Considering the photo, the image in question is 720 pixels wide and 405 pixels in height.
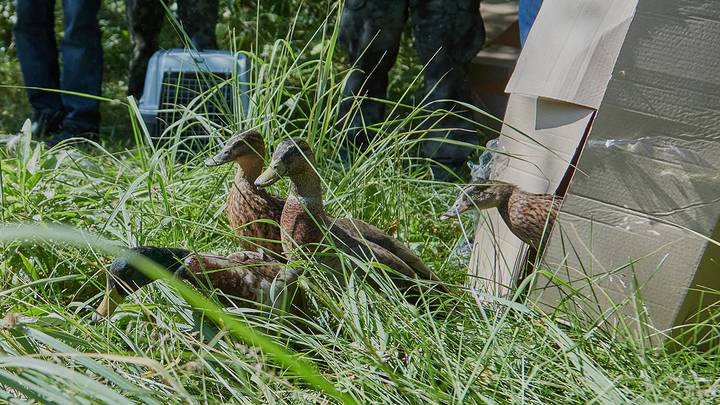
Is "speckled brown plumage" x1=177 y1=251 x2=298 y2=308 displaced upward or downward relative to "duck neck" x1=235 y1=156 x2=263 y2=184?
downward

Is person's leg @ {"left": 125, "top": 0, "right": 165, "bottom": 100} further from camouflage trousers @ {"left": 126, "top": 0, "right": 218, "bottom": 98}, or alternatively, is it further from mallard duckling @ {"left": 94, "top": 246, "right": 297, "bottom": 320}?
mallard duckling @ {"left": 94, "top": 246, "right": 297, "bottom": 320}

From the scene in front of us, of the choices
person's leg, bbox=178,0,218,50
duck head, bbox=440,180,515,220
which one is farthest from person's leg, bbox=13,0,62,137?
duck head, bbox=440,180,515,220

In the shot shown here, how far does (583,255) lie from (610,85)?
1.37 ft

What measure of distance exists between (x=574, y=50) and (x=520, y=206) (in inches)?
16.8

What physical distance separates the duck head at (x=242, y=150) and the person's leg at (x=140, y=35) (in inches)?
116

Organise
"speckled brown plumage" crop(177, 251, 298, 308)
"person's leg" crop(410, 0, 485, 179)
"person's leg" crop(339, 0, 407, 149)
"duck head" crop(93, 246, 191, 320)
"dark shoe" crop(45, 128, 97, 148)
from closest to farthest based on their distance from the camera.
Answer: "duck head" crop(93, 246, 191, 320) → "speckled brown plumage" crop(177, 251, 298, 308) → "person's leg" crop(339, 0, 407, 149) → "person's leg" crop(410, 0, 485, 179) → "dark shoe" crop(45, 128, 97, 148)

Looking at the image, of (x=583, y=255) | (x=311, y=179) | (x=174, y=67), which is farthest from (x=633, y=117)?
(x=174, y=67)

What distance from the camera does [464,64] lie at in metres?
4.40

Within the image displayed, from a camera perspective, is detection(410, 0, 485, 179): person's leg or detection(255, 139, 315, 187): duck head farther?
detection(410, 0, 485, 179): person's leg

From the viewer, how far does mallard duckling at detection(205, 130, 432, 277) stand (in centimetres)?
A: 263

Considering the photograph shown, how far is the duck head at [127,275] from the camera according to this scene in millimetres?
2139

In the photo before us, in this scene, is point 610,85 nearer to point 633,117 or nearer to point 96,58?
point 633,117

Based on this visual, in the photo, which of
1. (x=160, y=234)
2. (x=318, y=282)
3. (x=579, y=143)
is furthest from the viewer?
(x=160, y=234)

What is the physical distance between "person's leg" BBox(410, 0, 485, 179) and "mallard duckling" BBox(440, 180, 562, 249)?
5.18 feet
